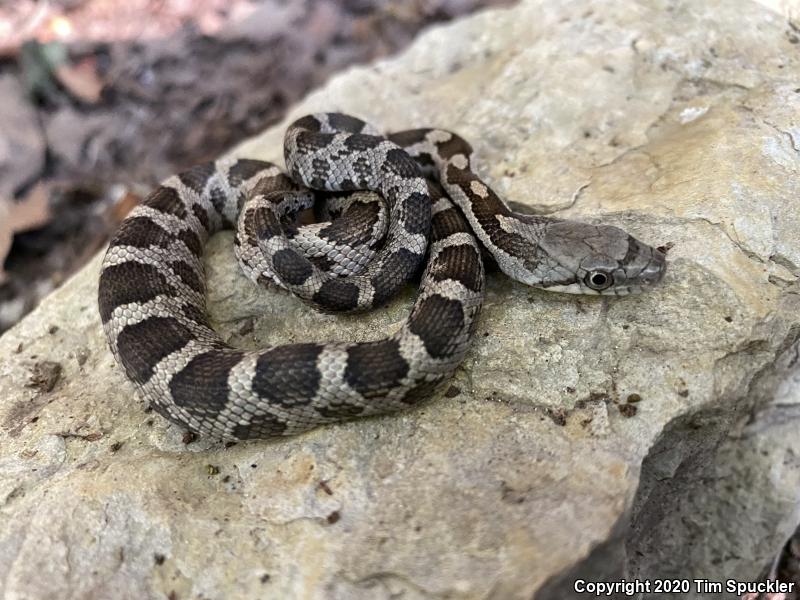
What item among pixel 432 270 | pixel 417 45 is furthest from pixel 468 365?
pixel 417 45

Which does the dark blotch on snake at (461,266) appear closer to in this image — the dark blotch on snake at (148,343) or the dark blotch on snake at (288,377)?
the dark blotch on snake at (288,377)

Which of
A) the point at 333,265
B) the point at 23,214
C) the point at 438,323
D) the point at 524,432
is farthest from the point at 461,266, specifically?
the point at 23,214

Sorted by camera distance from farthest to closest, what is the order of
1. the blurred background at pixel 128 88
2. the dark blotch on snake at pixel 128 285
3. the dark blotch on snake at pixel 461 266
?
the blurred background at pixel 128 88, the dark blotch on snake at pixel 128 285, the dark blotch on snake at pixel 461 266

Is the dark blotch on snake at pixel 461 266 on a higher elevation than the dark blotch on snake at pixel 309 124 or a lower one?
lower

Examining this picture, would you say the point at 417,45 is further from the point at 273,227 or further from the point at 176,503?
the point at 176,503

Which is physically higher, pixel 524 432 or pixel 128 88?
pixel 128 88

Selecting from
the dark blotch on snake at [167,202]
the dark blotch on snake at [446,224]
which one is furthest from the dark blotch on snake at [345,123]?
the dark blotch on snake at [167,202]

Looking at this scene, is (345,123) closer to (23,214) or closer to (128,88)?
(23,214)
